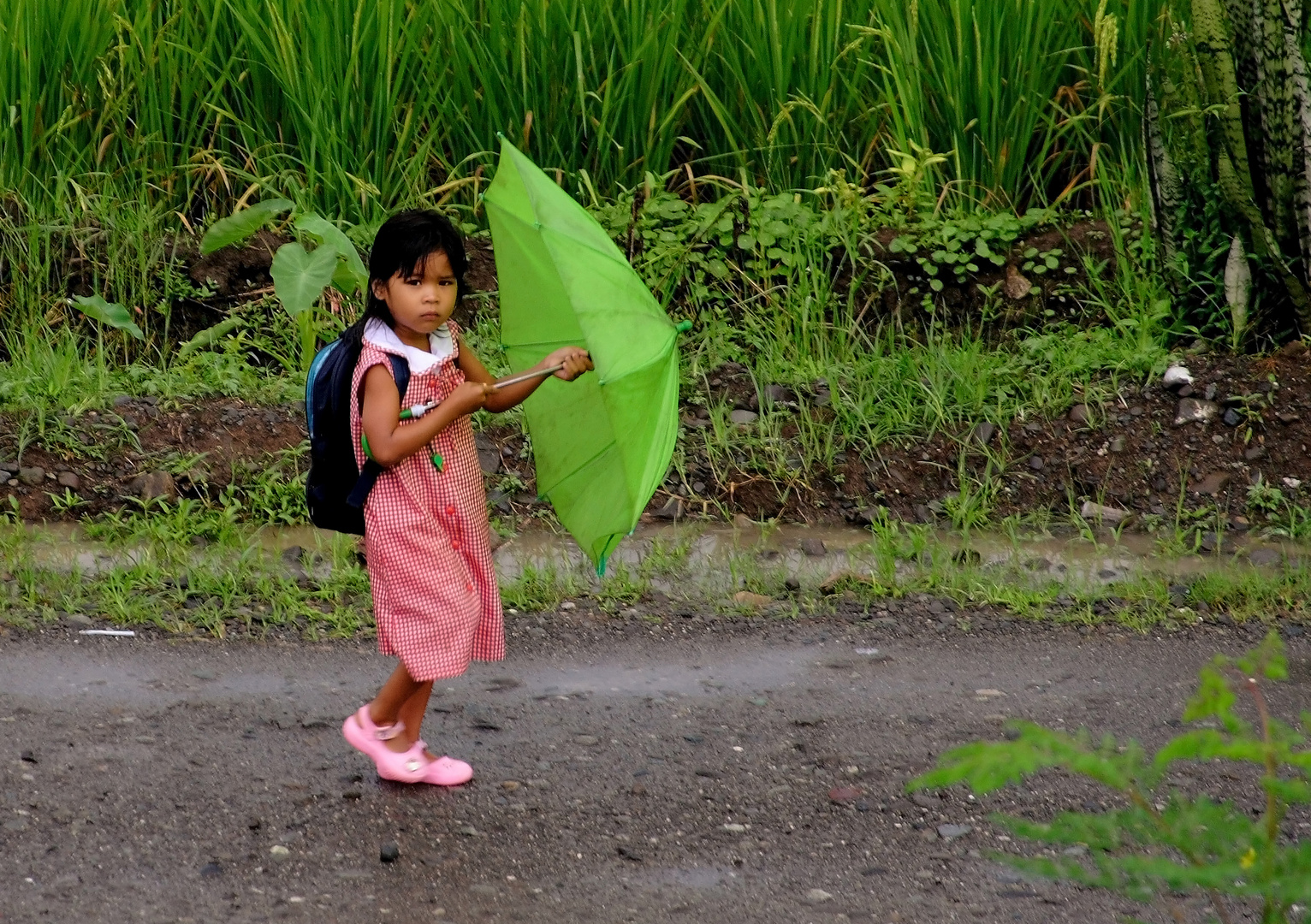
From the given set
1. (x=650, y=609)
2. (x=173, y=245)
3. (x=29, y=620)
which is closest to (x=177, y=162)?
(x=173, y=245)

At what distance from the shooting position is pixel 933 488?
5.57 meters

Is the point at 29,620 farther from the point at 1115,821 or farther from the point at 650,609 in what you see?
the point at 1115,821

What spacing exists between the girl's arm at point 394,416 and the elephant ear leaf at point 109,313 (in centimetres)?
325

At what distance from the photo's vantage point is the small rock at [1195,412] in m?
5.69

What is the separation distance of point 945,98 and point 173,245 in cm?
334

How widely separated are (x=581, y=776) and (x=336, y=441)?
94cm

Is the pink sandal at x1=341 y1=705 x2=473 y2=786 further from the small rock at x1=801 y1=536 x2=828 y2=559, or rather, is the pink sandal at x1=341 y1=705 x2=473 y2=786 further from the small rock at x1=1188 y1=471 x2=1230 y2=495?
the small rock at x1=1188 y1=471 x2=1230 y2=495

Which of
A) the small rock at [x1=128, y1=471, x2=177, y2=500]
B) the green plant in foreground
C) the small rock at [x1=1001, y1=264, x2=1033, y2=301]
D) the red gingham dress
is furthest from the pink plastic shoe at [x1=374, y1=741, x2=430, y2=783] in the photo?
the small rock at [x1=1001, y1=264, x2=1033, y2=301]

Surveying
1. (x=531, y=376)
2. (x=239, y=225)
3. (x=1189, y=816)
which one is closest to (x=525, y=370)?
(x=531, y=376)

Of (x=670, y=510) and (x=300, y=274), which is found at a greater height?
(x=300, y=274)

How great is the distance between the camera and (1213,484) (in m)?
5.49

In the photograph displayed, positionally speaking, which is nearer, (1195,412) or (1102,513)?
(1102,513)

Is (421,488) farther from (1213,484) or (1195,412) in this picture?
(1195,412)

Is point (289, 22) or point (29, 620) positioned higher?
point (289, 22)
